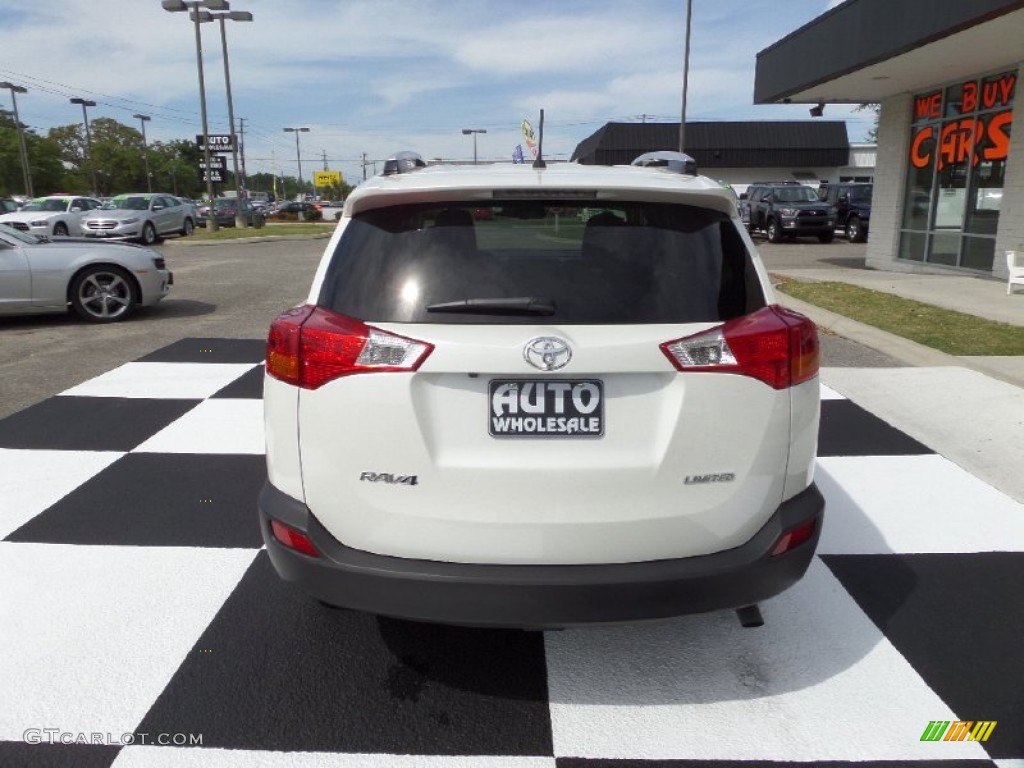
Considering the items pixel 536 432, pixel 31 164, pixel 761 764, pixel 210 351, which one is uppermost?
pixel 31 164

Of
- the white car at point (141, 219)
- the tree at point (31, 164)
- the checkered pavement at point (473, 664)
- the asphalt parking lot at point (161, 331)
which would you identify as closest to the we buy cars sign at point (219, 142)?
the white car at point (141, 219)

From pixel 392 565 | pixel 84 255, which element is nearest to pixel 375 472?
pixel 392 565

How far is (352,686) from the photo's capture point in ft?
8.57

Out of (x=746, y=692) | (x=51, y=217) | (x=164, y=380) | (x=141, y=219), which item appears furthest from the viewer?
(x=141, y=219)

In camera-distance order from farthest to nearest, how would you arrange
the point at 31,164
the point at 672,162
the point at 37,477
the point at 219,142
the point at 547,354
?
the point at 31,164 < the point at 219,142 < the point at 37,477 < the point at 672,162 < the point at 547,354

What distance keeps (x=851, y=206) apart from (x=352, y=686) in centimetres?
2878

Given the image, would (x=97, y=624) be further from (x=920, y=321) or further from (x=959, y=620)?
(x=920, y=321)

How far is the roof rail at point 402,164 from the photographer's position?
2971 millimetres

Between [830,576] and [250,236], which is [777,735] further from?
[250,236]

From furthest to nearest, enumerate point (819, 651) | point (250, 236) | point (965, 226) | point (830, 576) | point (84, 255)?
1. point (250, 236)
2. point (965, 226)
3. point (84, 255)
4. point (830, 576)
5. point (819, 651)

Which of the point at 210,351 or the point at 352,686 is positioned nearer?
the point at 352,686

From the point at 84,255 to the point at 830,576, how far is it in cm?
930

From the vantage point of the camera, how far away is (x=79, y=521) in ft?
12.7

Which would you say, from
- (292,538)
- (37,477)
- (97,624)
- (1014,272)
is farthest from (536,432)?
(1014,272)
